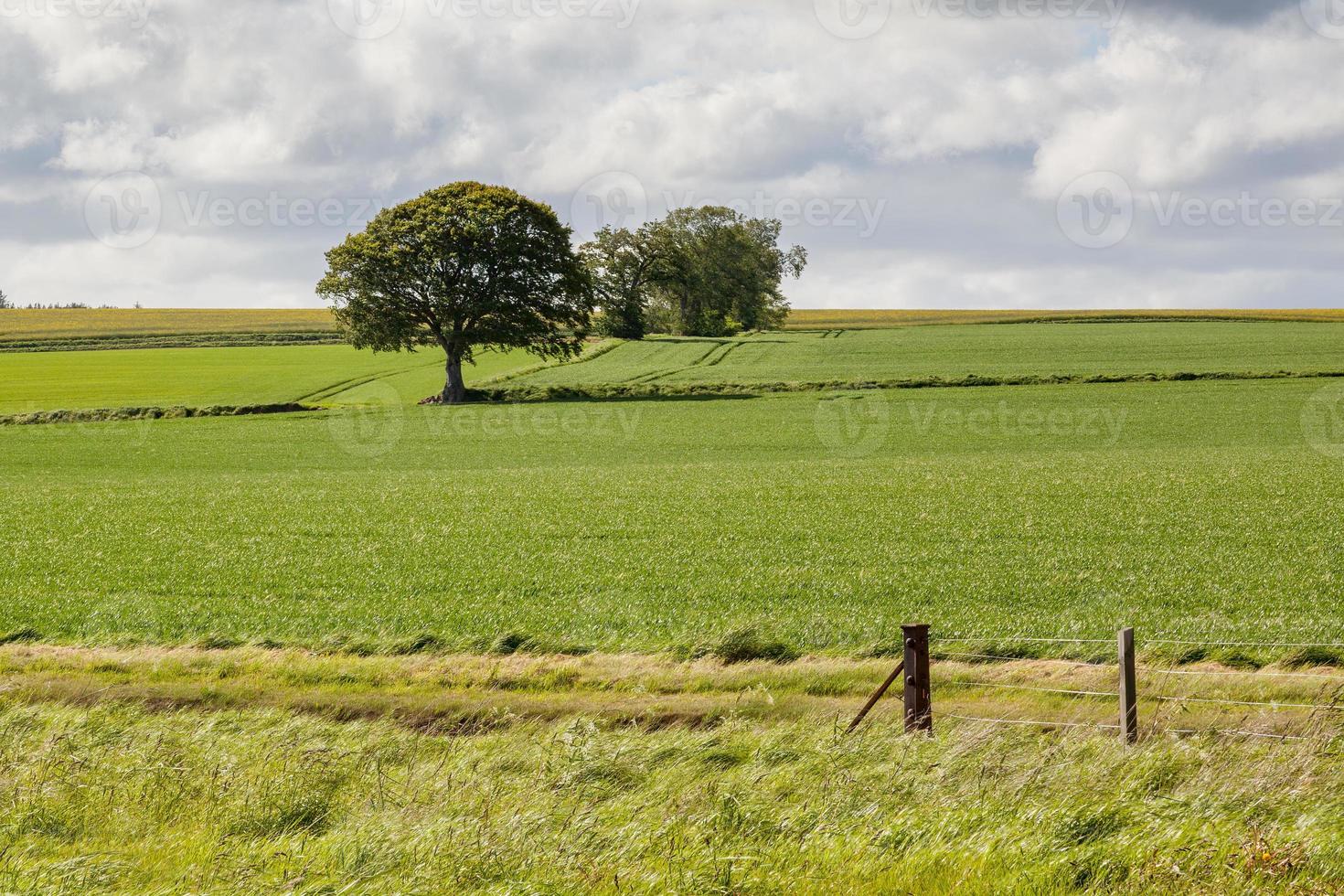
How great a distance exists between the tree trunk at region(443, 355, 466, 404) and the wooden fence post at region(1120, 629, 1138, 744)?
52568 mm

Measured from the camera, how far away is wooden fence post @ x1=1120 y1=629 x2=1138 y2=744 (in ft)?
29.9

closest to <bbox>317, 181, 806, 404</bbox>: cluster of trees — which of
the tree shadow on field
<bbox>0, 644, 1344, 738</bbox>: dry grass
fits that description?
the tree shadow on field

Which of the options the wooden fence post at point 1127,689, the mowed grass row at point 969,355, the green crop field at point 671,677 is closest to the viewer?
the green crop field at point 671,677

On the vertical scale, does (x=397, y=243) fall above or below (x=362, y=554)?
above

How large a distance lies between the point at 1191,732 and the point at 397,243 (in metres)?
54.2

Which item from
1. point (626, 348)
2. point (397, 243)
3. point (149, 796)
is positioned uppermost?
point (397, 243)

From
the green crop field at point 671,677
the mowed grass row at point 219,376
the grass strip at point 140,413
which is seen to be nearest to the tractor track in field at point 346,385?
the mowed grass row at point 219,376

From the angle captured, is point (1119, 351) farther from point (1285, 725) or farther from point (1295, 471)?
point (1285, 725)

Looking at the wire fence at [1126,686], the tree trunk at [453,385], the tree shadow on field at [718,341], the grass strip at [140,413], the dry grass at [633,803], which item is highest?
the tree shadow on field at [718,341]

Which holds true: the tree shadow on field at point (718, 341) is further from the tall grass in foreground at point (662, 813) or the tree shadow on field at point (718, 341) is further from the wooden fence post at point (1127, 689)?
the tall grass in foreground at point (662, 813)

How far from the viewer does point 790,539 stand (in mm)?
20375

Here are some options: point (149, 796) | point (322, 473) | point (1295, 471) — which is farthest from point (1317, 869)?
point (322, 473)

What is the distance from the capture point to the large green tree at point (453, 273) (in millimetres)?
57781

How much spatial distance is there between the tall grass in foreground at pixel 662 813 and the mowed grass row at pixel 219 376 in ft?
176
